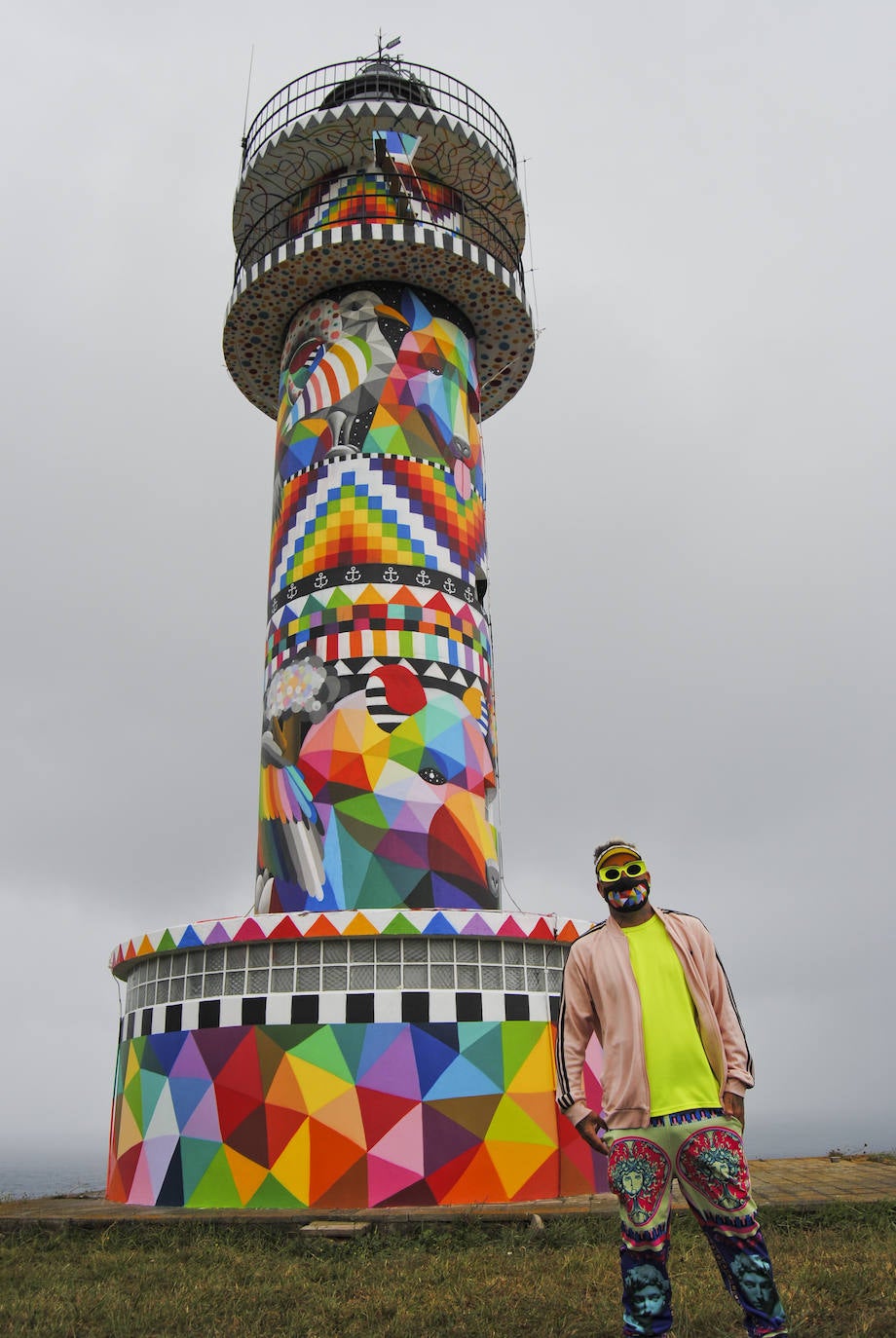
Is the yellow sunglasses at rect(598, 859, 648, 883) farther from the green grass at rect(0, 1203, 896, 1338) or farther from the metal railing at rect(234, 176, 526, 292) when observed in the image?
the metal railing at rect(234, 176, 526, 292)

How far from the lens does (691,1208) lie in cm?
547

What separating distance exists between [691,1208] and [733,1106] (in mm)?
621

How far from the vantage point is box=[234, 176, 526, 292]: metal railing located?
25081 millimetres

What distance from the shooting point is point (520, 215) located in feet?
95.6

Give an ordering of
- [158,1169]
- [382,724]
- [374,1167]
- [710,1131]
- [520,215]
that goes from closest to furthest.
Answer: [710,1131] < [374,1167] < [158,1169] < [382,724] < [520,215]

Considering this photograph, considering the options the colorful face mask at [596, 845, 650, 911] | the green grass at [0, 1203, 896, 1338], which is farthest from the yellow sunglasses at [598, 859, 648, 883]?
the green grass at [0, 1203, 896, 1338]

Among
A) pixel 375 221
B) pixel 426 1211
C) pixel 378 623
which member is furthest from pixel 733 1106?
pixel 375 221

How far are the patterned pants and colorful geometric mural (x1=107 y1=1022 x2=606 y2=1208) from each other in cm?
1087

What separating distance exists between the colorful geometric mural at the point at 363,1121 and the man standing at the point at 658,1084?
10547 mm

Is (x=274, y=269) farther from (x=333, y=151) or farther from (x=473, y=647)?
(x=473, y=647)

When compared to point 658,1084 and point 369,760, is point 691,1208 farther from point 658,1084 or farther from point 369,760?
point 369,760

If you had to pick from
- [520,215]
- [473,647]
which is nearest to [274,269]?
[520,215]

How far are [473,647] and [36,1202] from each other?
13.0 m

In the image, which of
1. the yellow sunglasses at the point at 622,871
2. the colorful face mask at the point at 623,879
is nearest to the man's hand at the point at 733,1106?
the colorful face mask at the point at 623,879
